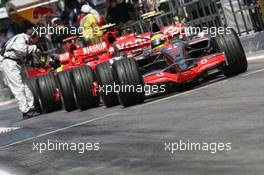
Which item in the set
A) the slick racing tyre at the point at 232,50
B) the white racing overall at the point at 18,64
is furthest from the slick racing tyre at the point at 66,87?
the slick racing tyre at the point at 232,50

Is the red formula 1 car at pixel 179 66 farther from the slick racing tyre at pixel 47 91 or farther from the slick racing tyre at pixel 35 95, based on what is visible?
the slick racing tyre at pixel 35 95

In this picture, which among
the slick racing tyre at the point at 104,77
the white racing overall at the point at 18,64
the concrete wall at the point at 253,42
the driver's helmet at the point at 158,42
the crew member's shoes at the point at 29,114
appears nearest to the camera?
the slick racing tyre at the point at 104,77

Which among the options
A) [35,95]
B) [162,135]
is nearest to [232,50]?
[162,135]

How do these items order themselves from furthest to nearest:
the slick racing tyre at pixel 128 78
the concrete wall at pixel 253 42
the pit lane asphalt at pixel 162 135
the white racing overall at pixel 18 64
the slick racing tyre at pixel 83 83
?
the concrete wall at pixel 253 42 → the white racing overall at pixel 18 64 → the slick racing tyre at pixel 83 83 → the slick racing tyre at pixel 128 78 → the pit lane asphalt at pixel 162 135

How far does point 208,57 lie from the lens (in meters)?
11.2

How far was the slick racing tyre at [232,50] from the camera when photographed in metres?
11.0

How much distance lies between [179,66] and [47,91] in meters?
4.50

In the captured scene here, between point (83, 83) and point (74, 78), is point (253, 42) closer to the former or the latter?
point (83, 83)

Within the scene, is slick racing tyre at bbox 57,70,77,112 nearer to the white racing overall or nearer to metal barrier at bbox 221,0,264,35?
the white racing overall

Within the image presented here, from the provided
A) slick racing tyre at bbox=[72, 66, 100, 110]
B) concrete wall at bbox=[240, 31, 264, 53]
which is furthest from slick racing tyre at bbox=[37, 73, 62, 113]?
concrete wall at bbox=[240, 31, 264, 53]

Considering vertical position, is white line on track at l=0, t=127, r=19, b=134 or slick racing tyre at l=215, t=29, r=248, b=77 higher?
slick racing tyre at l=215, t=29, r=248, b=77

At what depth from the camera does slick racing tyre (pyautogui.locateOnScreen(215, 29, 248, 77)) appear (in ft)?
36.1

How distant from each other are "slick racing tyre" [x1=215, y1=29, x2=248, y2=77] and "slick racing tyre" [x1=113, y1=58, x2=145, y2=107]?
1332mm

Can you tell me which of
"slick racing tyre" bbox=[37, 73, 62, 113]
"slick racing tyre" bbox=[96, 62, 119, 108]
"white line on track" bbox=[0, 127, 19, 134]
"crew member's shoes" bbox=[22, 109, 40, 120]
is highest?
"slick racing tyre" bbox=[96, 62, 119, 108]
